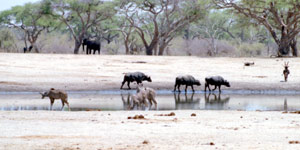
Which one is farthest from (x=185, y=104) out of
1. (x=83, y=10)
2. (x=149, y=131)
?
(x=83, y=10)

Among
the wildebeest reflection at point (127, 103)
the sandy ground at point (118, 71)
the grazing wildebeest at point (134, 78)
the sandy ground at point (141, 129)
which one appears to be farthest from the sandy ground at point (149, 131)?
the sandy ground at point (118, 71)

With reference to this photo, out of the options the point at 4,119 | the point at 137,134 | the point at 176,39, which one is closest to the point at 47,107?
the point at 4,119

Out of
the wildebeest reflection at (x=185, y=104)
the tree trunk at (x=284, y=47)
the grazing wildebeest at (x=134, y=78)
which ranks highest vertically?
the tree trunk at (x=284, y=47)

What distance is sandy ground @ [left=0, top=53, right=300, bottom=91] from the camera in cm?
2498

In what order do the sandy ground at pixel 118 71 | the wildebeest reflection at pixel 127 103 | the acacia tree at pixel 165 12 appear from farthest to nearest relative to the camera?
the acacia tree at pixel 165 12, the sandy ground at pixel 118 71, the wildebeest reflection at pixel 127 103

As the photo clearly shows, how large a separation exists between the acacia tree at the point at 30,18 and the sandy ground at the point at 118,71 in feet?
51.3

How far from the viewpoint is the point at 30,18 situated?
51.0 m

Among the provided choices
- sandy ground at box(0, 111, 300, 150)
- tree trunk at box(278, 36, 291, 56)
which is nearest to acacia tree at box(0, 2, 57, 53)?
tree trunk at box(278, 36, 291, 56)

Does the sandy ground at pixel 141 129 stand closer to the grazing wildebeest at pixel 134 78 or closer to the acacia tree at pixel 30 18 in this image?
the grazing wildebeest at pixel 134 78

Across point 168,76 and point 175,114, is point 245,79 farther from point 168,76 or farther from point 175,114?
point 175,114

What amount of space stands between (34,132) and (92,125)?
1.51 m

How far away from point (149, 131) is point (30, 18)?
42.4 meters

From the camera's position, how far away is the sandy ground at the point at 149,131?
8763 mm

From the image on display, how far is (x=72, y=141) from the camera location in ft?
29.8
